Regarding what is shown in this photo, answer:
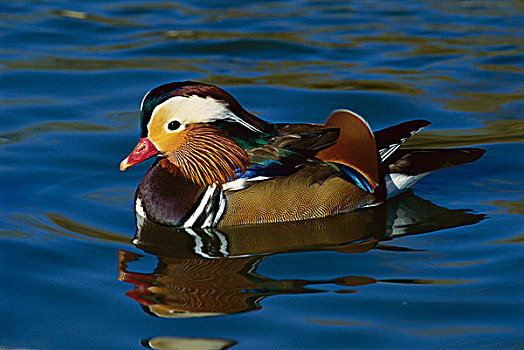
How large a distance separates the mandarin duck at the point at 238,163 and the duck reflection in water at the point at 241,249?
0.09 meters

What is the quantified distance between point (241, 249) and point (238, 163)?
570 mm

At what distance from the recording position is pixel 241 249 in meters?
5.18

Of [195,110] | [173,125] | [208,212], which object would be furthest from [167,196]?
[195,110]

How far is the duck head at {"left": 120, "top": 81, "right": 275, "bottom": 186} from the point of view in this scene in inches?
210

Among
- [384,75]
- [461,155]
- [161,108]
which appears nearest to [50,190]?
[161,108]

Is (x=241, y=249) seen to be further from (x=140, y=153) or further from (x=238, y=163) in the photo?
(x=140, y=153)

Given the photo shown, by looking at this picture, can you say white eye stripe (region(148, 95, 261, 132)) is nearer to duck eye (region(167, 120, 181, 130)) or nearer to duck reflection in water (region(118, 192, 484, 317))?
duck eye (region(167, 120, 181, 130))

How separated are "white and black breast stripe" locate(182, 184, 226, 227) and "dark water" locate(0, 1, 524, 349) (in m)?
0.07

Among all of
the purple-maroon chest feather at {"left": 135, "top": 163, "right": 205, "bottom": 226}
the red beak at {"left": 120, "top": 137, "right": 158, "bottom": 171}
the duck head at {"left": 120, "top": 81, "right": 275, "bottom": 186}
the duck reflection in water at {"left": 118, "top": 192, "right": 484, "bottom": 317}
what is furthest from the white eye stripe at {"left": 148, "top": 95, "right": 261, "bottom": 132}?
the duck reflection in water at {"left": 118, "top": 192, "right": 484, "bottom": 317}

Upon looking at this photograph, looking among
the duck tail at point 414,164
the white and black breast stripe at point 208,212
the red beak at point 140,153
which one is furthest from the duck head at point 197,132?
the duck tail at point 414,164

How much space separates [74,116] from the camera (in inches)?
293

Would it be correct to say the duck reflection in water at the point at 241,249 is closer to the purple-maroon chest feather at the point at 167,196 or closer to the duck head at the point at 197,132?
the purple-maroon chest feather at the point at 167,196

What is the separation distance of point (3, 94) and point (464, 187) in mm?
3902

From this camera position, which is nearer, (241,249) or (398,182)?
(241,249)
